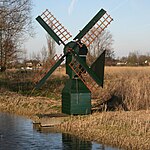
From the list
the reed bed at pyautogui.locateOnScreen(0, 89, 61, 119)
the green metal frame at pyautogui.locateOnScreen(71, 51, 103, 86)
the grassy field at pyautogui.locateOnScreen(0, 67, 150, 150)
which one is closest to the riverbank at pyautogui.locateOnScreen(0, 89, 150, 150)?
the grassy field at pyautogui.locateOnScreen(0, 67, 150, 150)

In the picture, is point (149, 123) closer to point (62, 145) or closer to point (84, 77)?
point (62, 145)

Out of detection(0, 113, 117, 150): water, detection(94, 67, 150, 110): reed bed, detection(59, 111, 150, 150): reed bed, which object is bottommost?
detection(0, 113, 117, 150): water

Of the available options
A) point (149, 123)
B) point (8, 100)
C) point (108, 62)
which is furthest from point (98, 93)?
point (108, 62)

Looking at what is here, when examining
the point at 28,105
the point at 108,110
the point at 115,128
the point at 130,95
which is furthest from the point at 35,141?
the point at 28,105

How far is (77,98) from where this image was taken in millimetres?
14859

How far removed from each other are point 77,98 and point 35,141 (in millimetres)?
3490

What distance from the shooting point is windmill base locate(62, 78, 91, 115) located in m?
14.8

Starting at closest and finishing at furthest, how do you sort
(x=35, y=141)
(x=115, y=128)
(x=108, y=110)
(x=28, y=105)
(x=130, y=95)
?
(x=35, y=141)
(x=115, y=128)
(x=108, y=110)
(x=130, y=95)
(x=28, y=105)

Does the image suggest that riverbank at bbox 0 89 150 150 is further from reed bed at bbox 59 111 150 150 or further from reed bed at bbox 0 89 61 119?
reed bed at bbox 0 89 61 119

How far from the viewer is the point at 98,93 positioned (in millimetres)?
20594

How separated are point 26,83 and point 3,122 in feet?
42.4

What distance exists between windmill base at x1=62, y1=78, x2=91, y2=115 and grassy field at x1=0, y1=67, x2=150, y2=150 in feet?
1.65

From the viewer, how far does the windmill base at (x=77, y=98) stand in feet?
48.6

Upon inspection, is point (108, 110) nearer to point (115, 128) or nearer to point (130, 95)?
point (130, 95)
